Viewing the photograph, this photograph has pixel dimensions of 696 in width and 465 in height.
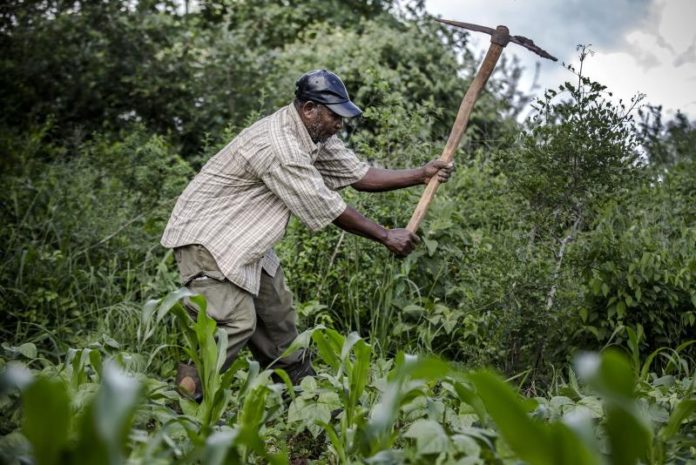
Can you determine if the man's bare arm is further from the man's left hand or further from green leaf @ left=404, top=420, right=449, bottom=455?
green leaf @ left=404, top=420, right=449, bottom=455

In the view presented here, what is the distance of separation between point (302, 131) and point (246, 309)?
0.90m

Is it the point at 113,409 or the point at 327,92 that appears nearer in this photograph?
the point at 113,409

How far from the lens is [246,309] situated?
4.28 m

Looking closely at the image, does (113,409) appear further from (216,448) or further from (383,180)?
(383,180)

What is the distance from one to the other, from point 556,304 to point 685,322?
2.37 feet

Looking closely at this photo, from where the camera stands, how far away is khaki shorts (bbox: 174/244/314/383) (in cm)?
424

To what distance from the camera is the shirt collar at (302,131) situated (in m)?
4.35

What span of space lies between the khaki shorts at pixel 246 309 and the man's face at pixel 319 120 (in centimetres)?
76

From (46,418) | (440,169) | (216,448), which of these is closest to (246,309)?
(440,169)

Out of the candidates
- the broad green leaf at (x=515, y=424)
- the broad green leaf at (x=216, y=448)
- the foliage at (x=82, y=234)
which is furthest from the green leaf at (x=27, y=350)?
the broad green leaf at (x=515, y=424)

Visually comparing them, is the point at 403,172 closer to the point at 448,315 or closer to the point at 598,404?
the point at 448,315

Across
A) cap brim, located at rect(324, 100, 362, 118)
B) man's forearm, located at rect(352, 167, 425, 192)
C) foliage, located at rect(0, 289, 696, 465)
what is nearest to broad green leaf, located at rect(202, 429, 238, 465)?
foliage, located at rect(0, 289, 696, 465)

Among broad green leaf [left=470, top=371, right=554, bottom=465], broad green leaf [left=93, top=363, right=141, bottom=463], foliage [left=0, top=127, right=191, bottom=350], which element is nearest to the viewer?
broad green leaf [left=93, top=363, right=141, bottom=463]

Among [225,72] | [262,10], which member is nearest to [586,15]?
[225,72]
